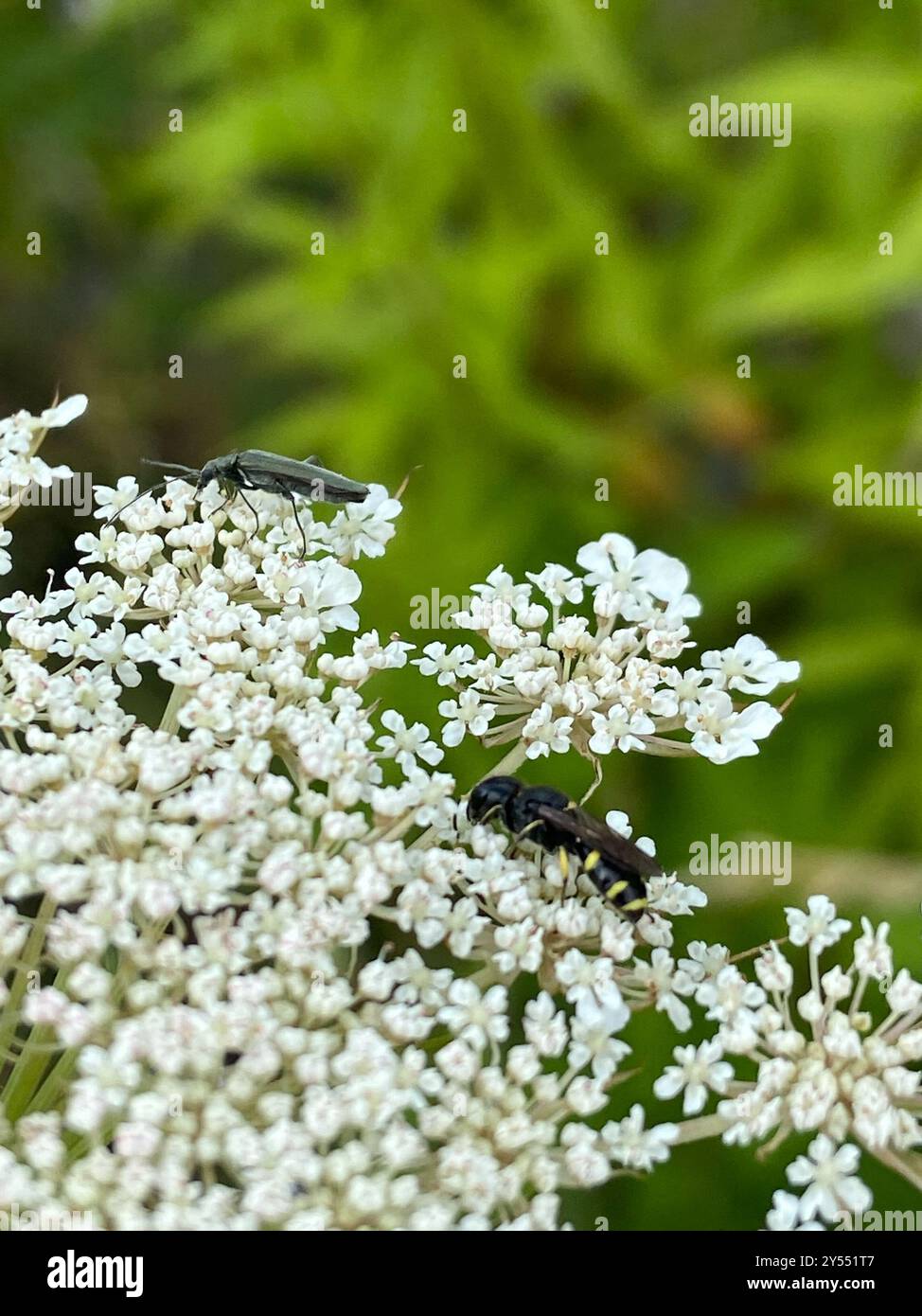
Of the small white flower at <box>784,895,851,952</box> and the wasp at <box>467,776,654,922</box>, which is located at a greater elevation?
the wasp at <box>467,776,654,922</box>

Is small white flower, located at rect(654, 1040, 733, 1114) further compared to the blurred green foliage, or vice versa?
the blurred green foliage

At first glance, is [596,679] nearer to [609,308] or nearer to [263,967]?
[263,967]

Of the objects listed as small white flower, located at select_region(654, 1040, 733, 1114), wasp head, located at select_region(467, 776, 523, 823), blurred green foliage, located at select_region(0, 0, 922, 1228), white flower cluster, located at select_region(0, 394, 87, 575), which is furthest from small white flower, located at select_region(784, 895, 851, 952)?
blurred green foliage, located at select_region(0, 0, 922, 1228)

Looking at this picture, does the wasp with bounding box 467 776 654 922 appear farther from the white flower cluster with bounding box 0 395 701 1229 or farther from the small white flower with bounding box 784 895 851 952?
the small white flower with bounding box 784 895 851 952

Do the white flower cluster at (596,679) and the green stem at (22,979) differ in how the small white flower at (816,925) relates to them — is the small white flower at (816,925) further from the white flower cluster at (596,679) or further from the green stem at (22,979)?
the green stem at (22,979)

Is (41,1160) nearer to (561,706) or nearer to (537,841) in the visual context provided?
(537,841)
